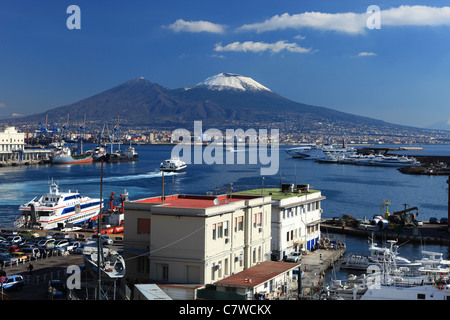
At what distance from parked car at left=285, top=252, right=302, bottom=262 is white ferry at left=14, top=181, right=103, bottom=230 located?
333 inches

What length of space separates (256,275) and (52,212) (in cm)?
1080

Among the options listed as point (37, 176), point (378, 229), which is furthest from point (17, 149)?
point (378, 229)

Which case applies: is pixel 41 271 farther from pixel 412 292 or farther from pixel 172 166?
pixel 172 166

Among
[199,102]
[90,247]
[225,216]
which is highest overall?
[199,102]

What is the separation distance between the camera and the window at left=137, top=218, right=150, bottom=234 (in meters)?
8.58

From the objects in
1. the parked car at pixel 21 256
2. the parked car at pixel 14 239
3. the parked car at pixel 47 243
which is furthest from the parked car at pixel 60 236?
the parked car at pixel 21 256

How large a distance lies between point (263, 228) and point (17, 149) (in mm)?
51642

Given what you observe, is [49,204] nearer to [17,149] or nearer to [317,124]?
[17,149]

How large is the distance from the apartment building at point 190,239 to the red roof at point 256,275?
0.57 ft

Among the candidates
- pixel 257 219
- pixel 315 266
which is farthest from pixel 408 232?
pixel 257 219
